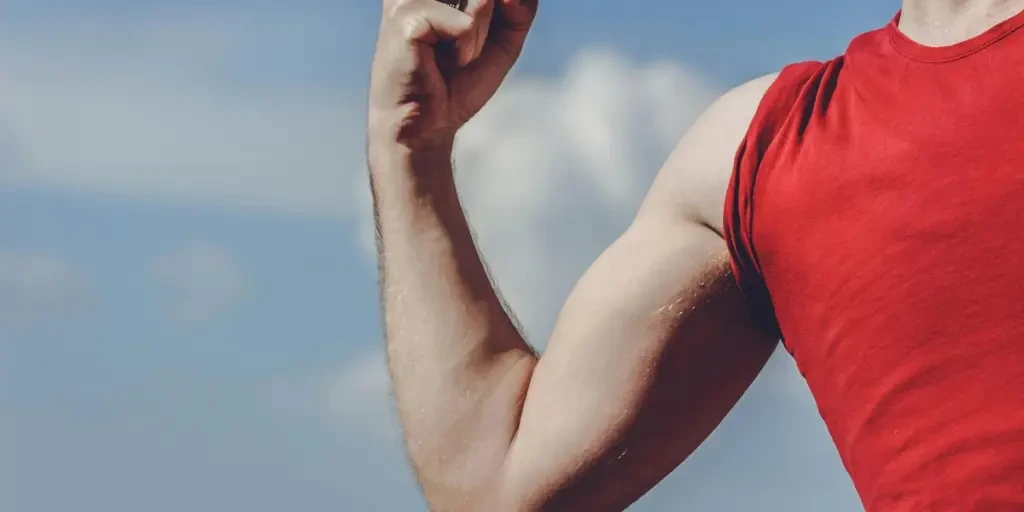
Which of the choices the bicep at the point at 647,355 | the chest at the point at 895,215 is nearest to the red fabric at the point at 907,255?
the chest at the point at 895,215

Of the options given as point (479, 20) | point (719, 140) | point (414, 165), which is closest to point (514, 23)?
point (479, 20)

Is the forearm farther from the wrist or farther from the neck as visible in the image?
the neck

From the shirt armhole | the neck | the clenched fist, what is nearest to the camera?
the neck

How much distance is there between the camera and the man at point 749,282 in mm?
1763

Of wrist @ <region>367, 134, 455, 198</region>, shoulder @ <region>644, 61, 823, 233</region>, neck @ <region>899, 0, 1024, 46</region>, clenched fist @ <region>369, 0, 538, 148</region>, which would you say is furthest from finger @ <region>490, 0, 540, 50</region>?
neck @ <region>899, 0, 1024, 46</region>

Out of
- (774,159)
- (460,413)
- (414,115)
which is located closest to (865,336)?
(774,159)

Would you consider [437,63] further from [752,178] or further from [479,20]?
[752,178]

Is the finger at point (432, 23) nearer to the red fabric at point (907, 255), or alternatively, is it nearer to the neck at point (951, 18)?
the red fabric at point (907, 255)

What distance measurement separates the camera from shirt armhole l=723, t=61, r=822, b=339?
79.2 inches

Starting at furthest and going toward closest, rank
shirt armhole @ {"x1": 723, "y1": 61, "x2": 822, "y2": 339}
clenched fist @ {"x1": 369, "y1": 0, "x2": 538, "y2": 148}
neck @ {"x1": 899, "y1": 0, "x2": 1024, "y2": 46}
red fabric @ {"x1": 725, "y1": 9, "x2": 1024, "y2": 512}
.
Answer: clenched fist @ {"x1": 369, "y1": 0, "x2": 538, "y2": 148}
shirt armhole @ {"x1": 723, "y1": 61, "x2": 822, "y2": 339}
neck @ {"x1": 899, "y1": 0, "x2": 1024, "y2": 46}
red fabric @ {"x1": 725, "y1": 9, "x2": 1024, "y2": 512}

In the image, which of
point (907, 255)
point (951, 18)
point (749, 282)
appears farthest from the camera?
point (749, 282)

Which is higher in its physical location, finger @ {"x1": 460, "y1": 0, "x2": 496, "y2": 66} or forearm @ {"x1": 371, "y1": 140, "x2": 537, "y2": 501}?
finger @ {"x1": 460, "y1": 0, "x2": 496, "y2": 66}

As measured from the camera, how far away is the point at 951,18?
1961 millimetres

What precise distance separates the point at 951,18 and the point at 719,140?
392 mm
